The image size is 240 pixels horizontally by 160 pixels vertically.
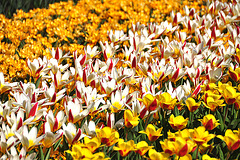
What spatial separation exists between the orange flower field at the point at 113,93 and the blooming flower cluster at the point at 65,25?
0.5 inches

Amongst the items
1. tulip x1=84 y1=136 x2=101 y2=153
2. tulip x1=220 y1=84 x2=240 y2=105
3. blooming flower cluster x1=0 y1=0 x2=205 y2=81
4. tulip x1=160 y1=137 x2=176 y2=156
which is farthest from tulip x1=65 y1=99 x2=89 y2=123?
blooming flower cluster x1=0 y1=0 x2=205 y2=81

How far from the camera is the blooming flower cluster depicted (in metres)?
2.78

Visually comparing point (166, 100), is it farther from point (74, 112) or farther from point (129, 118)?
point (74, 112)

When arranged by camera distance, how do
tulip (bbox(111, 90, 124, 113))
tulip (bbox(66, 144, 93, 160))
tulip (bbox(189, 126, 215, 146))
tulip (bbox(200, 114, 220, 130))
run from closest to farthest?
tulip (bbox(66, 144, 93, 160)), tulip (bbox(189, 126, 215, 146)), tulip (bbox(200, 114, 220, 130)), tulip (bbox(111, 90, 124, 113))

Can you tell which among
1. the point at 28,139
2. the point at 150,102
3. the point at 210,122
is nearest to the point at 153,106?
the point at 150,102

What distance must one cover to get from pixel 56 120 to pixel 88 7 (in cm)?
287

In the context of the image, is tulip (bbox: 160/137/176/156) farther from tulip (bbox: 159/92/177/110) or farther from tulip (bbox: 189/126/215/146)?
tulip (bbox: 159/92/177/110)

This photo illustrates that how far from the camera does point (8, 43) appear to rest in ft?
10.2

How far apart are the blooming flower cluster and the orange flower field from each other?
0.01 metres

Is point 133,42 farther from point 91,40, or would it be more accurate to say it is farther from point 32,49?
point 32,49

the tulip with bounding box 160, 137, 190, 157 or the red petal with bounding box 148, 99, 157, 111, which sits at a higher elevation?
the red petal with bounding box 148, 99, 157, 111

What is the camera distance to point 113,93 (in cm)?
187

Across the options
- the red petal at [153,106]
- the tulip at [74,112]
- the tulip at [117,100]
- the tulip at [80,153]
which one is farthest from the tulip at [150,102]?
the tulip at [80,153]

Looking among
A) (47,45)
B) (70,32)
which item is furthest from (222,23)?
(47,45)
